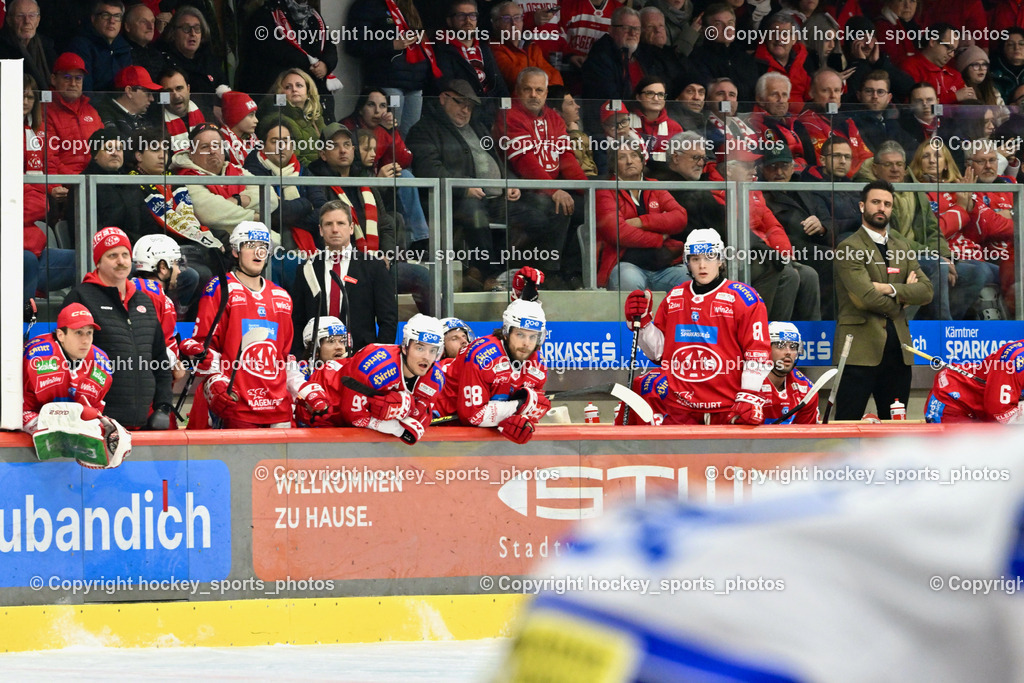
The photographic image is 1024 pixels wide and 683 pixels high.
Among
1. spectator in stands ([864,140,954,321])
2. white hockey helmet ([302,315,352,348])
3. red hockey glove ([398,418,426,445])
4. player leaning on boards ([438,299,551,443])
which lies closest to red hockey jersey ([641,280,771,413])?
player leaning on boards ([438,299,551,443])

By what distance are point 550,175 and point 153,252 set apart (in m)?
3.40

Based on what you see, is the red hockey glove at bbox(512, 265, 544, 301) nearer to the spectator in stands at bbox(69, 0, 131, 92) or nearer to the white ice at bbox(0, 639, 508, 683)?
the white ice at bbox(0, 639, 508, 683)

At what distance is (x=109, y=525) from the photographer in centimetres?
746

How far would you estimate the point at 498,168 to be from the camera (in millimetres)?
10633

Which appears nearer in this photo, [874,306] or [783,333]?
[783,333]

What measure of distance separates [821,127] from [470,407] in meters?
4.71

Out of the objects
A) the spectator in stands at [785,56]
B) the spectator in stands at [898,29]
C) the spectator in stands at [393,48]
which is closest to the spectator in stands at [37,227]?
the spectator in stands at [393,48]

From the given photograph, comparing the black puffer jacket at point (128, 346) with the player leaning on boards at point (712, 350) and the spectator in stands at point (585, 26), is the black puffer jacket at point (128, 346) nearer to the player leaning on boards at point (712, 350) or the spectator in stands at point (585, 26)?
the player leaning on boards at point (712, 350)

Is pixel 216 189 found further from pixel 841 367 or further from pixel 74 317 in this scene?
pixel 841 367

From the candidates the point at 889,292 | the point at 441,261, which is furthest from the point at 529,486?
the point at 889,292

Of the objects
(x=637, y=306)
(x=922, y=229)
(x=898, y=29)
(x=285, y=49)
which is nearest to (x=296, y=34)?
(x=285, y=49)

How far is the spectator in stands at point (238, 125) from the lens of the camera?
9.98 metres

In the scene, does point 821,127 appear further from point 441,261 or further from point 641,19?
point 441,261

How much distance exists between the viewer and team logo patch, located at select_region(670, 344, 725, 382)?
29.8 feet
